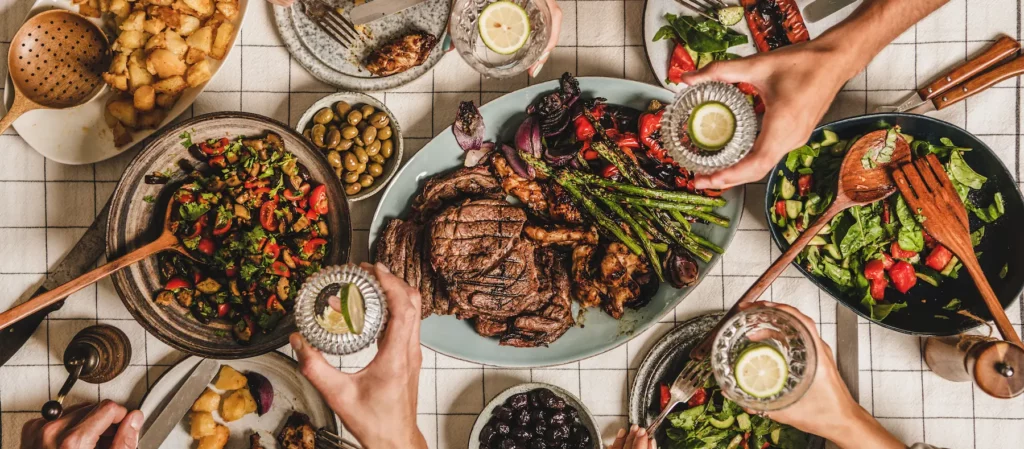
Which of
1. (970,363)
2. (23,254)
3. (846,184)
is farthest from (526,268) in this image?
(23,254)

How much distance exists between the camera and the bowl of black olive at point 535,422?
371cm

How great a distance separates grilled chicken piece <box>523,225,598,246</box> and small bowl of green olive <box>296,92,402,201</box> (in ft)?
3.11

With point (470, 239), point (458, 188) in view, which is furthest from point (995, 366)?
point (458, 188)

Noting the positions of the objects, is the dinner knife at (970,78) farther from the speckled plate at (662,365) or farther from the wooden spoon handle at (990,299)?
the speckled plate at (662,365)

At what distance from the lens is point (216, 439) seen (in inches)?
150

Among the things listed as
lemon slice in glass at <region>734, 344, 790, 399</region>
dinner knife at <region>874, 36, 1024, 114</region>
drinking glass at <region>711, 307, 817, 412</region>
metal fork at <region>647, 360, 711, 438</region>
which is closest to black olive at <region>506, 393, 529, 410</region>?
metal fork at <region>647, 360, 711, 438</region>

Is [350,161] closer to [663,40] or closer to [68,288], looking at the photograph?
[68,288]

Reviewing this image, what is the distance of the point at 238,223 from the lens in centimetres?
350

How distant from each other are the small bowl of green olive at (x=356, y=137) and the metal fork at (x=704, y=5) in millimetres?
1932

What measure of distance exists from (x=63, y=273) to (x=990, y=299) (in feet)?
18.4

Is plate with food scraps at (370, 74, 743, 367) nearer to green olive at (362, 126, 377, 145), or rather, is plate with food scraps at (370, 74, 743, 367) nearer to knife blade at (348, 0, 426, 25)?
green olive at (362, 126, 377, 145)

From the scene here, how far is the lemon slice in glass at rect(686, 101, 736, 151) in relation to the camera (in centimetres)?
304

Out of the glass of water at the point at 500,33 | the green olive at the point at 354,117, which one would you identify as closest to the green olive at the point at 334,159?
the green olive at the point at 354,117

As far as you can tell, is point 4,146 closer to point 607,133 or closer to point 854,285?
point 607,133
